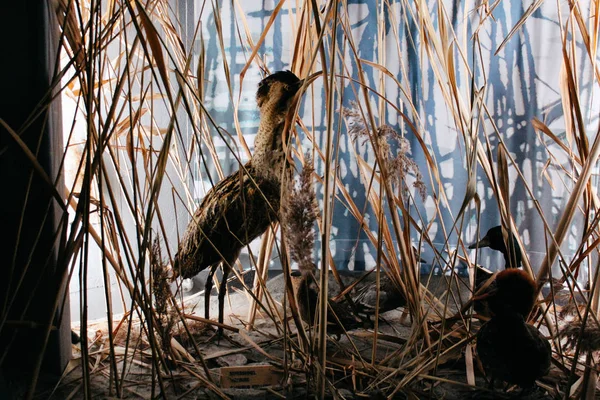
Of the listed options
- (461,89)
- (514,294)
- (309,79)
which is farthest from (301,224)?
(461,89)

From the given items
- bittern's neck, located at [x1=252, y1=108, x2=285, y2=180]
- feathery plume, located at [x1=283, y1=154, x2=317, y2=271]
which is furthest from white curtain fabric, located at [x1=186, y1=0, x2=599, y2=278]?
feathery plume, located at [x1=283, y1=154, x2=317, y2=271]

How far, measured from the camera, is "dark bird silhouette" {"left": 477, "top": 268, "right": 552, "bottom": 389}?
0.97 meters

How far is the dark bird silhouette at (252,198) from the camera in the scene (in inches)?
49.6

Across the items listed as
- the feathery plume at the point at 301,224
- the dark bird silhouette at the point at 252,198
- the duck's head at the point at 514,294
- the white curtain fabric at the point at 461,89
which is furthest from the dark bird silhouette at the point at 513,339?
the white curtain fabric at the point at 461,89

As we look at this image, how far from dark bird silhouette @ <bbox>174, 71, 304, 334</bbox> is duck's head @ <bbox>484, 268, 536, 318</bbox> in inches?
22.6

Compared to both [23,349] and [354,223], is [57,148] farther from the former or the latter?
[354,223]

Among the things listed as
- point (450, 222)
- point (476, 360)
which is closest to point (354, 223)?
point (450, 222)

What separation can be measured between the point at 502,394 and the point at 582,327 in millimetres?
311

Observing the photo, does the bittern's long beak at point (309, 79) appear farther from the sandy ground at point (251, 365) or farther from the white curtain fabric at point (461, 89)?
the white curtain fabric at point (461, 89)

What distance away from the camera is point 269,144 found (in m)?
1.31

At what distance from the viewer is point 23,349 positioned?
1.03 m

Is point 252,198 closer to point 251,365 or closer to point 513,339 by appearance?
point 251,365

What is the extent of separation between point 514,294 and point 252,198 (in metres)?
0.67

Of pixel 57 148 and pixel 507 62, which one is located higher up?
pixel 507 62
